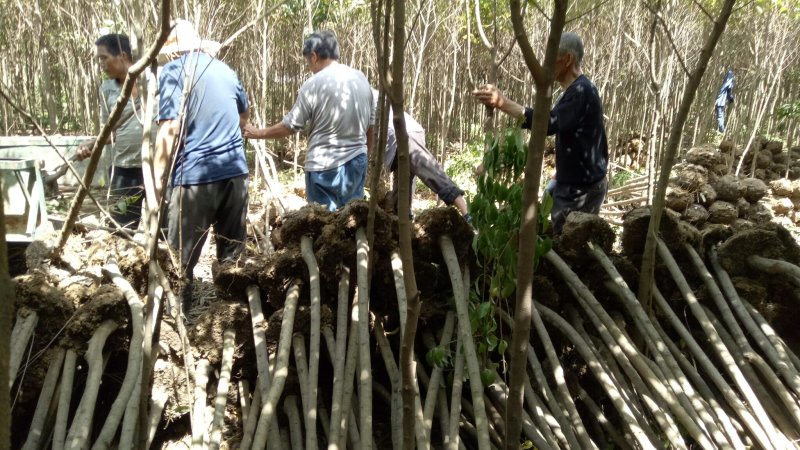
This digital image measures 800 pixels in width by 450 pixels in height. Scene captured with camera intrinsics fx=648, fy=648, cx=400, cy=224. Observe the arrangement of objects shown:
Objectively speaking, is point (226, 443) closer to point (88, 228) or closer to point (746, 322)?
point (88, 228)

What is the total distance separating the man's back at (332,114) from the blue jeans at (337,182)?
0.16 ft

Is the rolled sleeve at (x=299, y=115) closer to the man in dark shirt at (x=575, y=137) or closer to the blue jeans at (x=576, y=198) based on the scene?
the man in dark shirt at (x=575, y=137)

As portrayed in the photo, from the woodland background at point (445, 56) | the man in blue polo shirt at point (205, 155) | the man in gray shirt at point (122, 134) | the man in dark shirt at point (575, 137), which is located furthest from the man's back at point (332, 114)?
the woodland background at point (445, 56)

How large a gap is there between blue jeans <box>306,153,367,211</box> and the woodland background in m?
2.30

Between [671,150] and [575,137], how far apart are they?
797mm

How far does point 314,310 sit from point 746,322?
2.02 metres

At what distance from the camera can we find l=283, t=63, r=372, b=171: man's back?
422 centimetres

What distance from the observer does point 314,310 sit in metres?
2.66

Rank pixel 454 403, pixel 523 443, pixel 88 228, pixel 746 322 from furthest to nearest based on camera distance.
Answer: pixel 88 228, pixel 746 322, pixel 523 443, pixel 454 403

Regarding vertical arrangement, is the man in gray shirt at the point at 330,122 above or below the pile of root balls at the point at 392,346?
above

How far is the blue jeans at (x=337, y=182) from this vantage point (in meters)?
4.36

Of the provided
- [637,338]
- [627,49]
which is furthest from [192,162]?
[627,49]

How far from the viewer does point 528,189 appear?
1612mm

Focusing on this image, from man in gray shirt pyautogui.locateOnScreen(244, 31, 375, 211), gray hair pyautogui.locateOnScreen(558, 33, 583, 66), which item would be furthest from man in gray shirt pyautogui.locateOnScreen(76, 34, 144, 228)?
gray hair pyautogui.locateOnScreen(558, 33, 583, 66)
